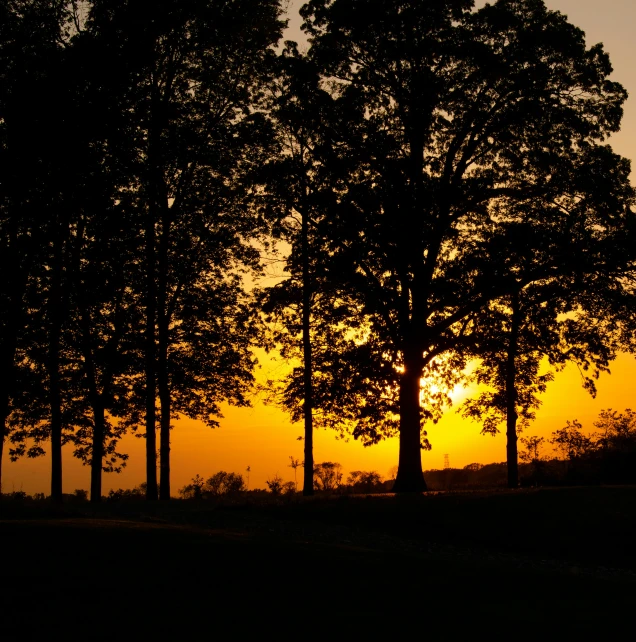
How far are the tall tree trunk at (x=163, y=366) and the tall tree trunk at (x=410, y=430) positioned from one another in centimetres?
915

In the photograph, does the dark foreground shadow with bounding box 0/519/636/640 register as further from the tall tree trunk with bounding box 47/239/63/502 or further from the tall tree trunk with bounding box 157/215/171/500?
the tall tree trunk with bounding box 157/215/171/500

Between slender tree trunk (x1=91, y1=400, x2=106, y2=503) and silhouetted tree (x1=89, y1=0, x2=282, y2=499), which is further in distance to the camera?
slender tree trunk (x1=91, y1=400, x2=106, y2=503)

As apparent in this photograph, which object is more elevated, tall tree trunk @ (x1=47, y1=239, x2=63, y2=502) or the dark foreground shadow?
tall tree trunk @ (x1=47, y1=239, x2=63, y2=502)

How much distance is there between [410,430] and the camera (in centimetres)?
2925

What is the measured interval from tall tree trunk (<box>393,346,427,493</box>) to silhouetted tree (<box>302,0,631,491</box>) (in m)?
0.05

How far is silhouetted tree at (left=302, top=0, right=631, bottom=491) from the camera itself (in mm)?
28078

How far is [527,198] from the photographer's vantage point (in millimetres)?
29172

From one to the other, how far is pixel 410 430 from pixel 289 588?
19414 mm

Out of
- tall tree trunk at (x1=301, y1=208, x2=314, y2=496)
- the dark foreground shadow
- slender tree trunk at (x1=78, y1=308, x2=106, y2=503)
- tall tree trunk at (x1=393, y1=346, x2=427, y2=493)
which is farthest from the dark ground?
slender tree trunk at (x1=78, y1=308, x2=106, y2=503)

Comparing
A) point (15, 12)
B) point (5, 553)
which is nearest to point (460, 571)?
point (5, 553)

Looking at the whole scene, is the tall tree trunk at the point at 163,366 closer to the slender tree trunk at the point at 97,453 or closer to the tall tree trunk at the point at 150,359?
the tall tree trunk at the point at 150,359

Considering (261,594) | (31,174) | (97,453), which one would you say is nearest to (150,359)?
(97,453)

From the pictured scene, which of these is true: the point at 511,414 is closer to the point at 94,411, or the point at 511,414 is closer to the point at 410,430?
the point at 410,430

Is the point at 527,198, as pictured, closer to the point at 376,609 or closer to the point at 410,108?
the point at 410,108
